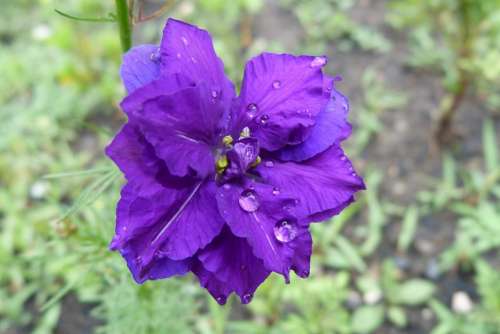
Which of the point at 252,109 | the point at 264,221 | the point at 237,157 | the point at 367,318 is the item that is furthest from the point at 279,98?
the point at 367,318

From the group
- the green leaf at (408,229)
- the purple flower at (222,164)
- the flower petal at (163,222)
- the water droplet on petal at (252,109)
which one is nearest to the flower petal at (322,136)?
the purple flower at (222,164)

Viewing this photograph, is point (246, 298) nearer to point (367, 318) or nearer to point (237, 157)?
point (237, 157)

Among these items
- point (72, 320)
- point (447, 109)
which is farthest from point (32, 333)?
point (447, 109)

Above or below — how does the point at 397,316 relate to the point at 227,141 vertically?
below

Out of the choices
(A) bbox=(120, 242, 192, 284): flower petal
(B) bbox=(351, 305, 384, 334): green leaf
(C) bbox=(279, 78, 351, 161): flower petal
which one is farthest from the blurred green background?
(C) bbox=(279, 78, 351, 161): flower petal

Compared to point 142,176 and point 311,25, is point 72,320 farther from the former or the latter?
point 311,25

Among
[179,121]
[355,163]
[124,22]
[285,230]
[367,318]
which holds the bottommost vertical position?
[367,318]

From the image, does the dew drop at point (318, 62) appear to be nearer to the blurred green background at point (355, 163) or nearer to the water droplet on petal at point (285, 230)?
the water droplet on petal at point (285, 230)
